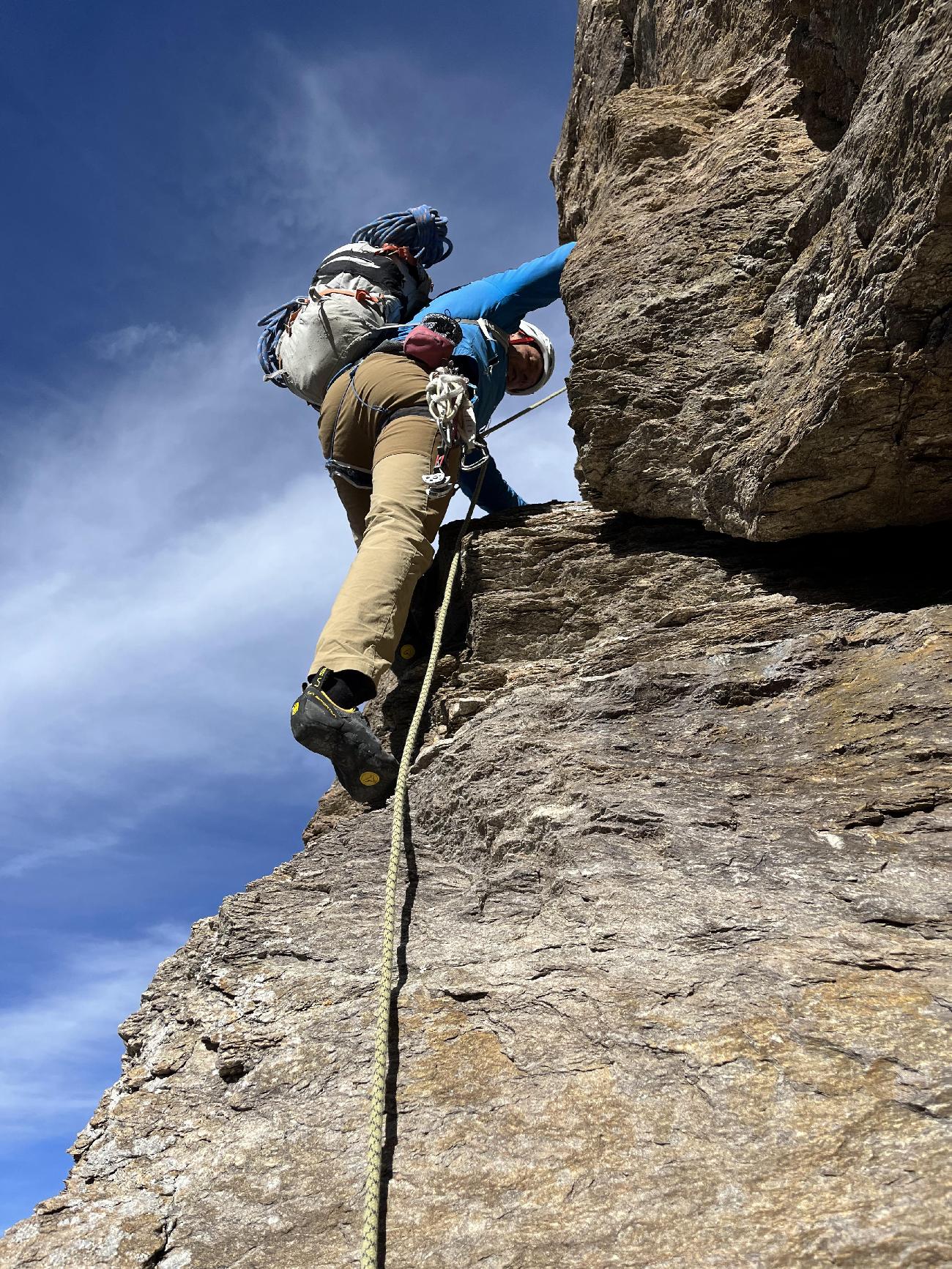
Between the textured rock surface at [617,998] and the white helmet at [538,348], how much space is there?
295cm

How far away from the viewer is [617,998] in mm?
2330

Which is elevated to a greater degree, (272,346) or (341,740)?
(272,346)

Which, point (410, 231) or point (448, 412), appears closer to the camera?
point (448, 412)

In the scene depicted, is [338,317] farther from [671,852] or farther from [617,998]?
[617,998]

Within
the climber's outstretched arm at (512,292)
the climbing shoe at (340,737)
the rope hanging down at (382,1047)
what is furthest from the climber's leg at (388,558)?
the climber's outstretched arm at (512,292)

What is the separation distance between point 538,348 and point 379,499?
2538mm

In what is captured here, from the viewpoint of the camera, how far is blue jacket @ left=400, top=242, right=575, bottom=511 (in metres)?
5.61

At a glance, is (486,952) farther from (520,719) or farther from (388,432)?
(388,432)

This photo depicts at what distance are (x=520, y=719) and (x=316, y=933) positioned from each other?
1.18 meters

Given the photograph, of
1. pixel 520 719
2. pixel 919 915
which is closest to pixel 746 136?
pixel 520 719

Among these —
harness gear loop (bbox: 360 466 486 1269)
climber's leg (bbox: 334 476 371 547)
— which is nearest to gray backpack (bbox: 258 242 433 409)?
climber's leg (bbox: 334 476 371 547)

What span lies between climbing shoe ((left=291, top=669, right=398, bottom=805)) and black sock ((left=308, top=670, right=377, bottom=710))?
2 cm

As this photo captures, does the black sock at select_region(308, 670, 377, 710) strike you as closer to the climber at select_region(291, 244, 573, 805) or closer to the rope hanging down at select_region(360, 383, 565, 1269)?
the climber at select_region(291, 244, 573, 805)

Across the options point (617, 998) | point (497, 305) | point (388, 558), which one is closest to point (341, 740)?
point (388, 558)
